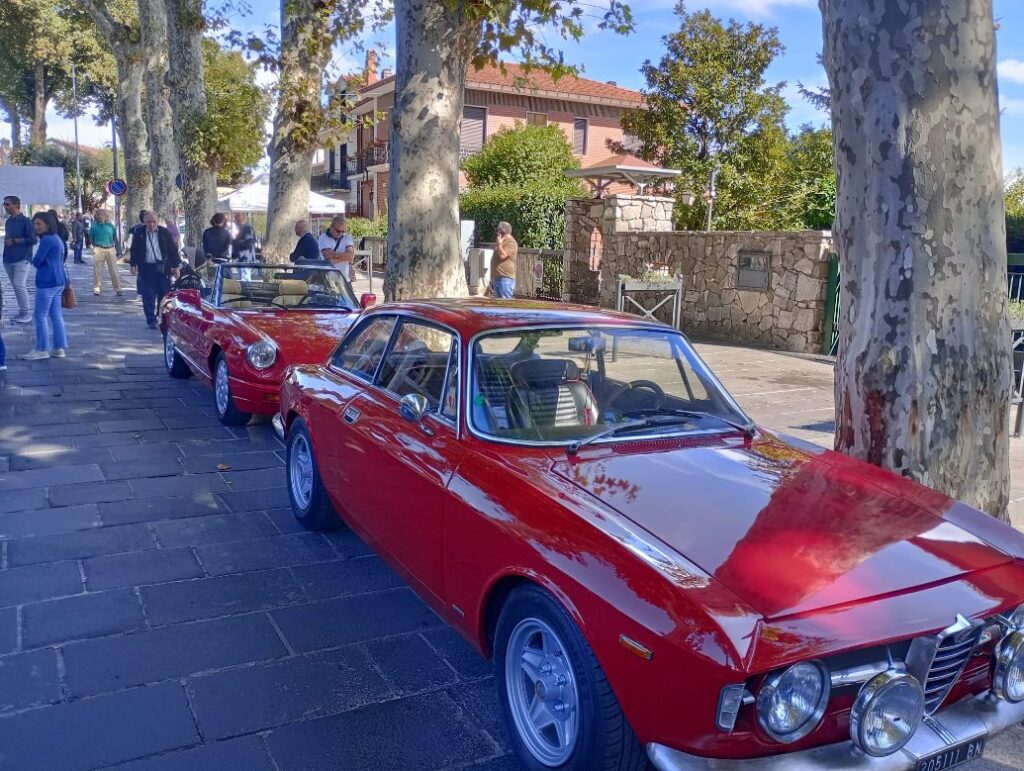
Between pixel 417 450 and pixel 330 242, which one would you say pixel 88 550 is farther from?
pixel 330 242

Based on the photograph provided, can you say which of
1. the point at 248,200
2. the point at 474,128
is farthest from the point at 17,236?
the point at 474,128

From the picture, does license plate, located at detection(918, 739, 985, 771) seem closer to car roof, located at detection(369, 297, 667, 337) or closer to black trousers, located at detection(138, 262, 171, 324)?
car roof, located at detection(369, 297, 667, 337)

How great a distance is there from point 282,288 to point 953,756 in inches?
286

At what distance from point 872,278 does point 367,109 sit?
41.6m

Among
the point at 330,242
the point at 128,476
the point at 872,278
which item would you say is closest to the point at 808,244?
the point at 330,242

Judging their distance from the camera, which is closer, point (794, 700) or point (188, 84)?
point (794, 700)

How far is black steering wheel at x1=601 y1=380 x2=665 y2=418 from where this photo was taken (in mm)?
3732

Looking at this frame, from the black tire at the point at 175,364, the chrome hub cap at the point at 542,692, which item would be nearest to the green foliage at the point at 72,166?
the black tire at the point at 175,364

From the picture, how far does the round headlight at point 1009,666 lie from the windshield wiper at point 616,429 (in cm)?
144

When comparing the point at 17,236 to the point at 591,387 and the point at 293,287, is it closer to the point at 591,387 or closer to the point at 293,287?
the point at 293,287

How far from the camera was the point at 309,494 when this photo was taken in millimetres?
5035

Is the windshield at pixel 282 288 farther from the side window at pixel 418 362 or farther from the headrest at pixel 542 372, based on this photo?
Result: the headrest at pixel 542 372

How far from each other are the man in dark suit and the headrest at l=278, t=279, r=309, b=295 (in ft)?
18.1

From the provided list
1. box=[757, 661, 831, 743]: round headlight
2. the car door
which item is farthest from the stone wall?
box=[757, 661, 831, 743]: round headlight
